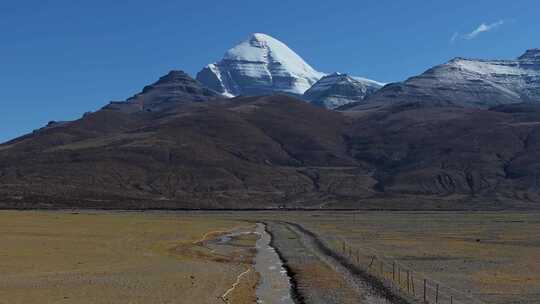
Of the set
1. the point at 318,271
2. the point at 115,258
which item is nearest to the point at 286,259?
the point at 318,271

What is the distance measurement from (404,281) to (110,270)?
17.7 meters

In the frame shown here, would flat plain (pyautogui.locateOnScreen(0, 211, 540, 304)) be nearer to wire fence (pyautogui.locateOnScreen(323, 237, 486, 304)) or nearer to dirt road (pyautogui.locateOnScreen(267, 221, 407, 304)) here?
wire fence (pyautogui.locateOnScreen(323, 237, 486, 304))

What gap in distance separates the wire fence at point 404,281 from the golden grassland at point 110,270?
7.90 metres

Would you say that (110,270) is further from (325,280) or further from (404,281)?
(404,281)

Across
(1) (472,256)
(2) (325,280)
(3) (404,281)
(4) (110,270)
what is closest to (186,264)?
(4) (110,270)

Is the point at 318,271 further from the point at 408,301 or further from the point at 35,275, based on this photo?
the point at 35,275

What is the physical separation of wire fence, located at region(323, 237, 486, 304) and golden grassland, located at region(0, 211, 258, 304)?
25.9 feet

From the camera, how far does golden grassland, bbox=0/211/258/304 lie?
36709 millimetres

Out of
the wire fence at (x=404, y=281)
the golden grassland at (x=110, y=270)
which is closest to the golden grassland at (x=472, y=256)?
the wire fence at (x=404, y=281)

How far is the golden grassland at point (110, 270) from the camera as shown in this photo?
120 ft

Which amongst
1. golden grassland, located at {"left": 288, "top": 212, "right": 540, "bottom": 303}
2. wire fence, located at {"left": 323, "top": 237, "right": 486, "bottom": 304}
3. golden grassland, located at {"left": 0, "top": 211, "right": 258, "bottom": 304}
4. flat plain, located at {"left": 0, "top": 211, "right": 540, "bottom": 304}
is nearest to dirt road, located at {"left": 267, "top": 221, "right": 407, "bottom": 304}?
wire fence, located at {"left": 323, "top": 237, "right": 486, "bottom": 304}

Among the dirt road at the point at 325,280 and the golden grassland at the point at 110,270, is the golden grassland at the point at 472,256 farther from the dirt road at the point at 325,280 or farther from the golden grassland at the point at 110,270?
Answer: the golden grassland at the point at 110,270

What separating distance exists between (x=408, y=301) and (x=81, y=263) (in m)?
23.3

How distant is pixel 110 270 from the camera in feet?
154
